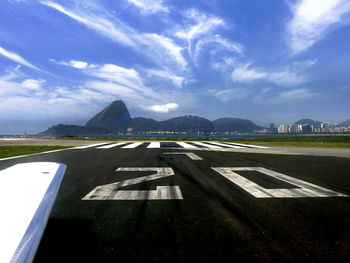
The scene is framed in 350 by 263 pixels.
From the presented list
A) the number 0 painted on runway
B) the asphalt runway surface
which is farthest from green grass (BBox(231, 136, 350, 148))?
the number 0 painted on runway

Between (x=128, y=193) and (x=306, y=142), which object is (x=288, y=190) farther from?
(x=306, y=142)

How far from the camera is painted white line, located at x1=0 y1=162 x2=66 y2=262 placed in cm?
128

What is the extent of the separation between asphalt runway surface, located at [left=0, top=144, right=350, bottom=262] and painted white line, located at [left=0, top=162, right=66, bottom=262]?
0.72 m

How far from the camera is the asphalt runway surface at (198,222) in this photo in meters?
2.07

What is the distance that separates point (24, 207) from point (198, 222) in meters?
2.22

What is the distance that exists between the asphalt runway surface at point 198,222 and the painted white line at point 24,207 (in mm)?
720

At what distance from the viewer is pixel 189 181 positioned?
5.22 m

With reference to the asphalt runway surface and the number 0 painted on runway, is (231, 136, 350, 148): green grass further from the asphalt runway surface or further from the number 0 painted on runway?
the number 0 painted on runway

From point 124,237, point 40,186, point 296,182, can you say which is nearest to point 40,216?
point 40,186

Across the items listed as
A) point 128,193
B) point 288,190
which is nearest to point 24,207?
point 128,193

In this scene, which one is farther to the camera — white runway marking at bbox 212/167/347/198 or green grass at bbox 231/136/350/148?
green grass at bbox 231/136/350/148

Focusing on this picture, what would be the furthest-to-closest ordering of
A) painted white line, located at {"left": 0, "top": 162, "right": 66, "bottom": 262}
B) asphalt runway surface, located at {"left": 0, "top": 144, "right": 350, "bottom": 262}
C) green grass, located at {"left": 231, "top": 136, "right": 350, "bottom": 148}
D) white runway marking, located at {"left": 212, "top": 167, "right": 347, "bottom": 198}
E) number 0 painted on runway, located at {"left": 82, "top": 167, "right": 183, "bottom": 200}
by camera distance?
green grass, located at {"left": 231, "top": 136, "right": 350, "bottom": 148} → white runway marking, located at {"left": 212, "top": 167, "right": 347, "bottom": 198} → number 0 painted on runway, located at {"left": 82, "top": 167, "right": 183, "bottom": 200} → asphalt runway surface, located at {"left": 0, "top": 144, "right": 350, "bottom": 262} → painted white line, located at {"left": 0, "top": 162, "right": 66, "bottom": 262}

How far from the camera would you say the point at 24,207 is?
1.71 meters

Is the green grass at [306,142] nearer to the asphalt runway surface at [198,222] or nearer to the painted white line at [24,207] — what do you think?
the asphalt runway surface at [198,222]
